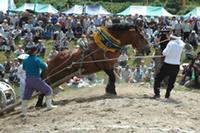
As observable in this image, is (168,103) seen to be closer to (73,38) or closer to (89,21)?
(73,38)

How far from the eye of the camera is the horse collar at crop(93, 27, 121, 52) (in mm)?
13625

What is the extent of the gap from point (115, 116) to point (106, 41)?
328 cm

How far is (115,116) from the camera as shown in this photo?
35.4ft

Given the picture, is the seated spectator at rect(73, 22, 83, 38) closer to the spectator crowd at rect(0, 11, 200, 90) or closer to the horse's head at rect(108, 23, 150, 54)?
the spectator crowd at rect(0, 11, 200, 90)

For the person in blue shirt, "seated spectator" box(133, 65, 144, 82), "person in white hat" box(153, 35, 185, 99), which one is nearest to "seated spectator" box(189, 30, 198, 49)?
"seated spectator" box(133, 65, 144, 82)

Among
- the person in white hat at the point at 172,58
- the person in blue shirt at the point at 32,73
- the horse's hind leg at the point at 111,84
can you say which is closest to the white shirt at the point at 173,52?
the person in white hat at the point at 172,58

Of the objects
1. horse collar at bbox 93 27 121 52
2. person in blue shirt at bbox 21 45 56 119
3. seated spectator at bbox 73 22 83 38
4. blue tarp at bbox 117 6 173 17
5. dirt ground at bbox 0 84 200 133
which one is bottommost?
dirt ground at bbox 0 84 200 133

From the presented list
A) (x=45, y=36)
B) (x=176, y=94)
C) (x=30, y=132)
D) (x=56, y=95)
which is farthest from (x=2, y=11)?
(x=30, y=132)

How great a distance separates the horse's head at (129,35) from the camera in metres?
13.9

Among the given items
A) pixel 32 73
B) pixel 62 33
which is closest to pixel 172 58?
pixel 32 73

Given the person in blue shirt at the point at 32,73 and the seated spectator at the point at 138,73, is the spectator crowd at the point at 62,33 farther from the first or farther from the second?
the person in blue shirt at the point at 32,73

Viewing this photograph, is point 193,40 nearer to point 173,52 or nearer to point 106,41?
point 106,41

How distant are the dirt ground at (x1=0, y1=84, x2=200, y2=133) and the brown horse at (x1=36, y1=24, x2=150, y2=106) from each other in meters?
0.67

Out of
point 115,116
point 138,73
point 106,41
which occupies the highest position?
point 106,41
